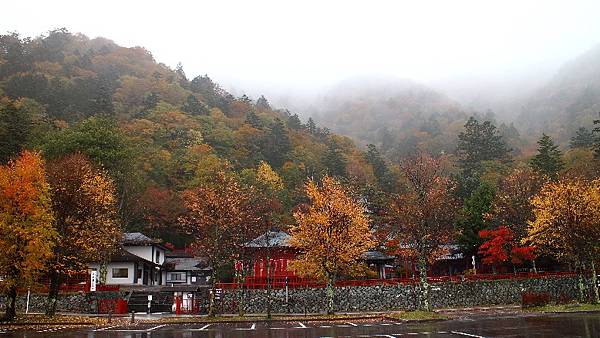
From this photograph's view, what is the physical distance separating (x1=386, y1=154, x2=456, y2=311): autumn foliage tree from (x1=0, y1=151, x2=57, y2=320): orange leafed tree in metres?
22.9

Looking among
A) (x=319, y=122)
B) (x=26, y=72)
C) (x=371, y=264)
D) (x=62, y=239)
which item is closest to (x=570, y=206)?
(x=371, y=264)

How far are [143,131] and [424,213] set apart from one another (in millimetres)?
55266

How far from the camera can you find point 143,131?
75062 millimetres

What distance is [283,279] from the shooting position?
45.4m

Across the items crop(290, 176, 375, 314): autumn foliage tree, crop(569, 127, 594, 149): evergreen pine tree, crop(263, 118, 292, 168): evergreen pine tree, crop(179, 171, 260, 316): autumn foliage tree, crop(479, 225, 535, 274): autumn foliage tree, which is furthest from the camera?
crop(263, 118, 292, 168): evergreen pine tree

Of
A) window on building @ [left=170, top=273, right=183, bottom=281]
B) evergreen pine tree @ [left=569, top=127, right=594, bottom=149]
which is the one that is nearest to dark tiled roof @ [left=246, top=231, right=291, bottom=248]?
window on building @ [left=170, top=273, right=183, bottom=281]

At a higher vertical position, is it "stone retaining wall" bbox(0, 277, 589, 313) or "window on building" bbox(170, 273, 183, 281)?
"window on building" bbox(170, 273, 183, 281)

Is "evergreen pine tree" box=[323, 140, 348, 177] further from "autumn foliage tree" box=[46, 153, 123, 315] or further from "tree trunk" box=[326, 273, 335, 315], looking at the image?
"autumn foliage tree" box=[46, 153, 123, 315]

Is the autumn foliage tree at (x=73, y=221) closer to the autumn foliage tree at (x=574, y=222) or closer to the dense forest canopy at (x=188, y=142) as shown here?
the dense forest canopy at (x=188, y=142)

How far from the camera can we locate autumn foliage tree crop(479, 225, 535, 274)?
42.7 metres

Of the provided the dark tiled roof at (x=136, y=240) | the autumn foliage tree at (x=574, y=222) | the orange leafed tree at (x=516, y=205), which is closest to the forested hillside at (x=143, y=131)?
the dark tiled roof at (x=136, y=240)

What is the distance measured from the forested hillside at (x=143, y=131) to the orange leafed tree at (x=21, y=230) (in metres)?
23.8

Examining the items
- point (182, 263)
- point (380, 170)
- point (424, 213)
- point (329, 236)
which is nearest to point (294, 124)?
point (380, 170)

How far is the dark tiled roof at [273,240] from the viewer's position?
4137 centimetres
